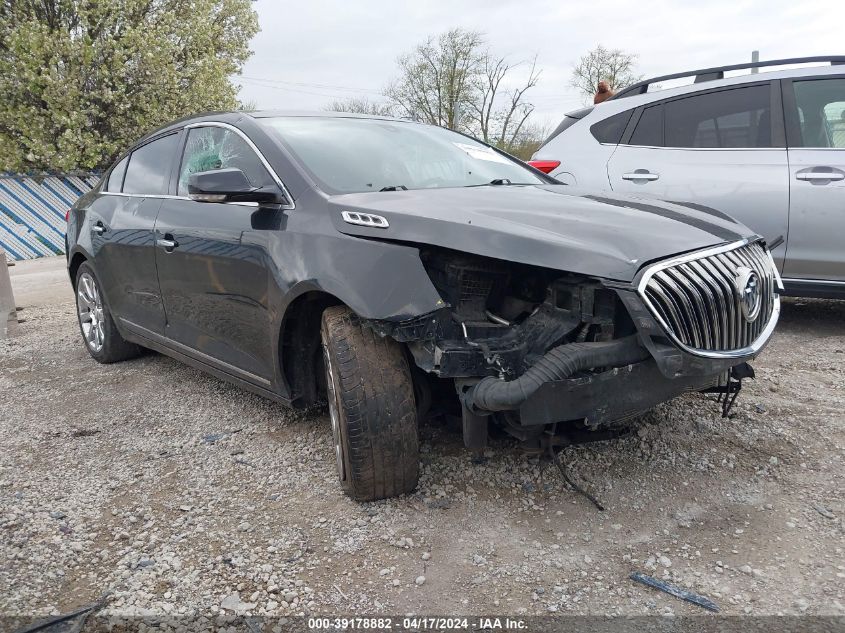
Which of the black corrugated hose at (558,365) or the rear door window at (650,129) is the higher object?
the rear door window at (650,129)

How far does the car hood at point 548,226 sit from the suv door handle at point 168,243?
125 cm

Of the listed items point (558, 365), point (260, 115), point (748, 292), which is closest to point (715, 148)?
point (748, 292)

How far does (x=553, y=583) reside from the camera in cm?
214

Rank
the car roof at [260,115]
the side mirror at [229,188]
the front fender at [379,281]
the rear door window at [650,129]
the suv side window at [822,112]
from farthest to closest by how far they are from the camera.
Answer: the rear door window at [650,129], the suv side window at [822,112], the car roof at [260,115], the side mirror at [229,188], the front fender at [379,281]

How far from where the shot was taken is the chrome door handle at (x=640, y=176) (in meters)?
4.91

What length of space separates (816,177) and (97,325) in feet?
16.3

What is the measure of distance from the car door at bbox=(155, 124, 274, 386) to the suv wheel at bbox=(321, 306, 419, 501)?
56 centimetres

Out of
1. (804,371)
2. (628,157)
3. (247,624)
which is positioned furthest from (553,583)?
(628,157)

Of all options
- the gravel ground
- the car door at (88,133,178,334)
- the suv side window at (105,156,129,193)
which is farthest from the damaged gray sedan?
the suv side window at (105,156,129,193)

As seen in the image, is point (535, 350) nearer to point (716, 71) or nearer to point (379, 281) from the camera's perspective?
point (379, 281)

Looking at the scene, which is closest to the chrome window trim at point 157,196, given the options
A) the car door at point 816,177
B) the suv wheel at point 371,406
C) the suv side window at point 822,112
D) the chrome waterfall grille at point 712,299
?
the suv wheel at point 371,406

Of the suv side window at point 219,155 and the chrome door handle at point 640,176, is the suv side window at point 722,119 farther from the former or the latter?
the suv side window at point 219,155

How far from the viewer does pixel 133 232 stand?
3.98m

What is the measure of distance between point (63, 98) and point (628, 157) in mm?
13953
